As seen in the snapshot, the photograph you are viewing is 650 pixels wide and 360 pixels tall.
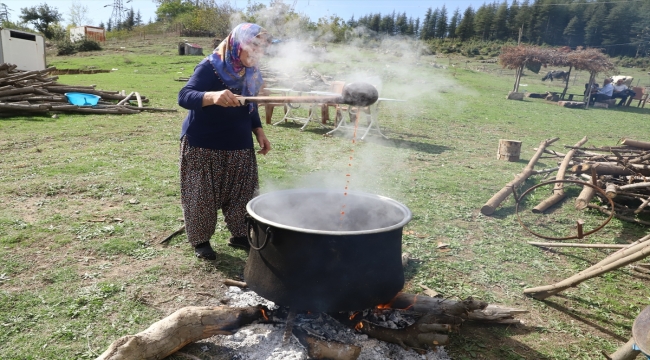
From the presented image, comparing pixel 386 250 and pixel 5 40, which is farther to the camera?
pixel 5 40

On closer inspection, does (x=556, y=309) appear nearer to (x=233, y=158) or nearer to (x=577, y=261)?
(x=577, y=261)

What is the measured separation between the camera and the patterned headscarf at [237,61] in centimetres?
279

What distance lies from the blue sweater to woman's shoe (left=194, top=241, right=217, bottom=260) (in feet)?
2.83

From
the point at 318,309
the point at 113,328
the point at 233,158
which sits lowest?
the point at 113,328

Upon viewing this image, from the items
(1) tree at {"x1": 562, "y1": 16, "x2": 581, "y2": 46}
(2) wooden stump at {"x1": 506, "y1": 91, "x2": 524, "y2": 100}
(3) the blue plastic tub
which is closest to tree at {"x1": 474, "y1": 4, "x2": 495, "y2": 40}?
(1) tree at {"x1": 562, "y1": 16, "x2": 581, "y2": 46}

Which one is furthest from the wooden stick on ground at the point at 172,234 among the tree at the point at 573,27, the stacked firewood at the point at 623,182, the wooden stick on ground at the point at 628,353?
the tree at the point at 573,27

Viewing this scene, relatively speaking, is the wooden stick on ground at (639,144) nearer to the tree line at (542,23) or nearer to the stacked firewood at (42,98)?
the tree line at (542,23)

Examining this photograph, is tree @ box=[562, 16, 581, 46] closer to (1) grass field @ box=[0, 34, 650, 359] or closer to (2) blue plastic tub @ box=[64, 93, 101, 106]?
(1) grass field @ box=[0, 34, 650, 359]

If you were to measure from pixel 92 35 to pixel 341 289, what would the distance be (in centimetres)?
4568

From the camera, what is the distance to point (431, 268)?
141 inches

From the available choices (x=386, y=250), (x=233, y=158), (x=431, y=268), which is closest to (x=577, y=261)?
(x=431, y=268)

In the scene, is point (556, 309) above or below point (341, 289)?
below

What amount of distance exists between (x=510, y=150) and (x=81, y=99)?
36.2ft

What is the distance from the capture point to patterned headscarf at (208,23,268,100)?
110 inches
